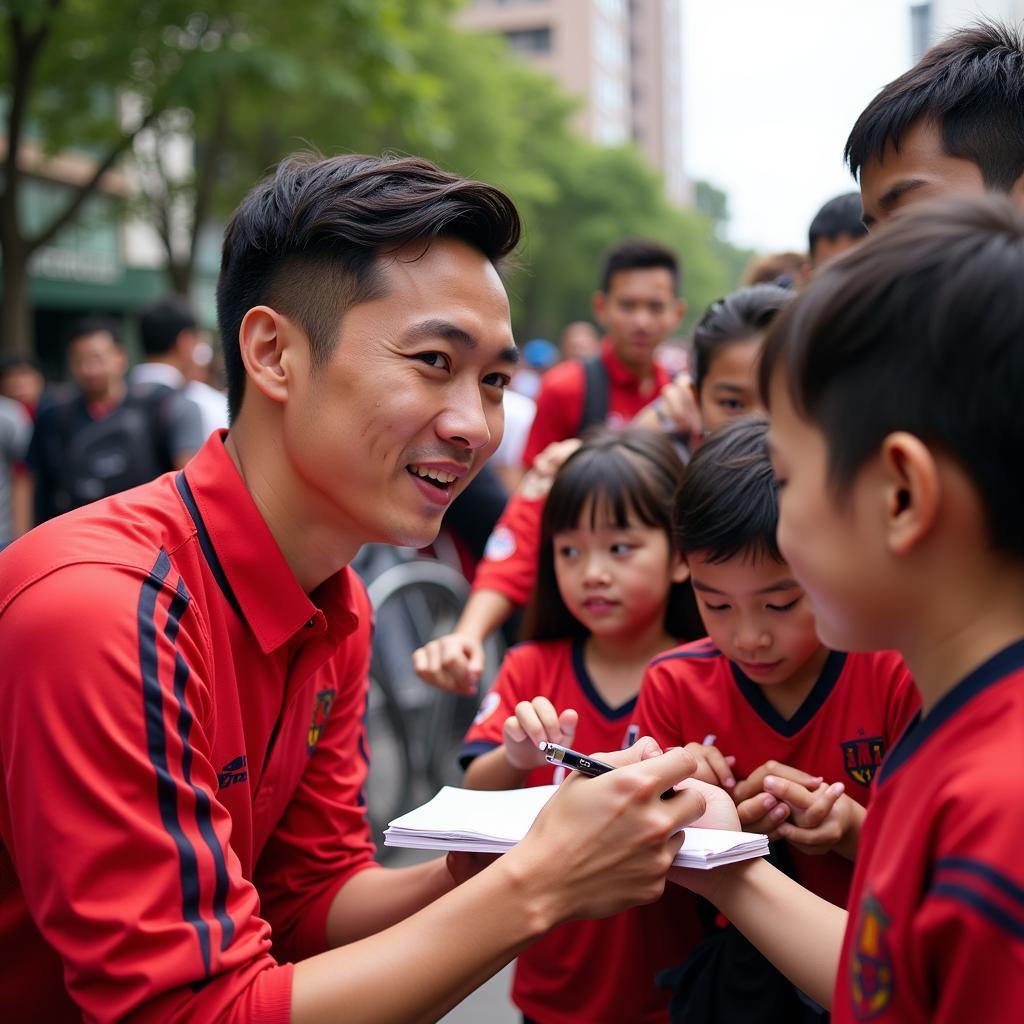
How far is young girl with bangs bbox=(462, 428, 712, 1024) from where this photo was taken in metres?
2.14

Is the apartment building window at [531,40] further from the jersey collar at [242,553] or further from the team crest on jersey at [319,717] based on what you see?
the jersey collar at [242,553]

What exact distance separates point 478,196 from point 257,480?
1.91 feet

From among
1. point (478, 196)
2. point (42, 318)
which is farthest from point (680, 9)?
point (478, 196)

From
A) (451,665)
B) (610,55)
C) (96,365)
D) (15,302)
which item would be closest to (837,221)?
(451,665)

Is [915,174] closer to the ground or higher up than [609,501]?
higher up

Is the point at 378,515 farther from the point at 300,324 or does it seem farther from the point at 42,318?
the point at 42,318

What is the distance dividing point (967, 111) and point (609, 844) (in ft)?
4.01

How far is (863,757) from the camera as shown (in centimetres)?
179

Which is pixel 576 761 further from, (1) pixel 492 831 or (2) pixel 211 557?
(2) pixel 211 557

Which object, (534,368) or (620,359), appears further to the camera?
(534,368)

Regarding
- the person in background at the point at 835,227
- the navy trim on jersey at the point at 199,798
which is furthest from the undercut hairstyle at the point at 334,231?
the person in background at the point at 835,227

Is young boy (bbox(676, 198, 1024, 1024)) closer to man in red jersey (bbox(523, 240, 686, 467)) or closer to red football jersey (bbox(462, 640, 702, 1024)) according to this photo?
red football jersey (bbox(462, 640, 702, 1024))

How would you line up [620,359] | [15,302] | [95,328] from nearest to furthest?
[620,359] → [95,328] → [15,302]

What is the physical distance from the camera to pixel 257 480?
6.40 feet
